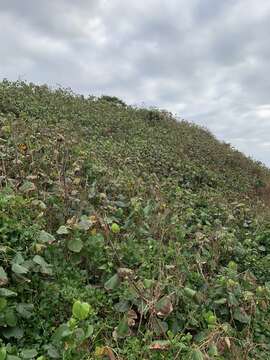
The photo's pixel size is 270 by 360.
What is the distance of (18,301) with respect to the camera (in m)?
3.43

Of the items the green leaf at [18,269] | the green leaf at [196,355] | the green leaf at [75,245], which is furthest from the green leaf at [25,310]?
the green leaf at [196,355]

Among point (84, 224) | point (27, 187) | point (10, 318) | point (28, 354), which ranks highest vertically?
point (27, 187)

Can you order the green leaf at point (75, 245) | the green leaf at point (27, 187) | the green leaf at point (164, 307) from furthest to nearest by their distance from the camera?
the green leaf at point (27, 187), the green leaf at point (75, 245), the green leaf at point (164, 307)

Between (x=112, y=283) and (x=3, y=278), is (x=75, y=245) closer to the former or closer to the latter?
(x=112, y=283)

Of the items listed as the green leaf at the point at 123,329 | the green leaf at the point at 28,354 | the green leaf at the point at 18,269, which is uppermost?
the green leaf at the point at 18,269

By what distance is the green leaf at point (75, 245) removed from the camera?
13.4 feet

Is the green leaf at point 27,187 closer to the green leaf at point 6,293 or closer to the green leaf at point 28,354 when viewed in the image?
the green leaf at point 6,293

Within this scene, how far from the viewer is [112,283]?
3805mm

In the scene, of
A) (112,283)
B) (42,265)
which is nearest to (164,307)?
(112,283)

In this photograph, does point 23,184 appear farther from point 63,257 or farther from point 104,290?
point 104,290

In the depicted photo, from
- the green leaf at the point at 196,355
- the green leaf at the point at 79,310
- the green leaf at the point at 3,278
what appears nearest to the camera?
the green leaf at the point at 79,310

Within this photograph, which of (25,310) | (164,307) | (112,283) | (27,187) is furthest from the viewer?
(27,187)

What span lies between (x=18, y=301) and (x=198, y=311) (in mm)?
1629

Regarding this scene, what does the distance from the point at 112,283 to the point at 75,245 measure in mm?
530
